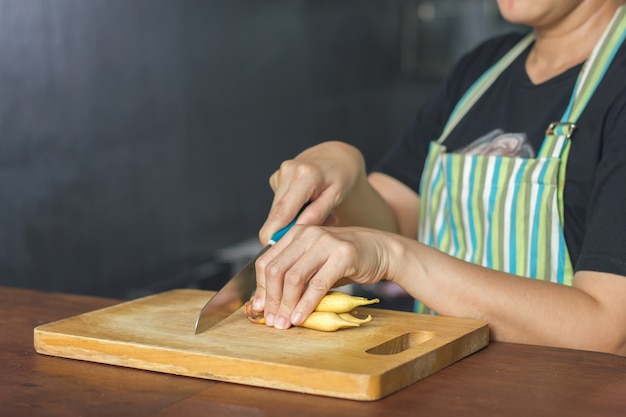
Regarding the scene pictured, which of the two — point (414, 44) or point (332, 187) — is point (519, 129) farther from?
point (414, 44)

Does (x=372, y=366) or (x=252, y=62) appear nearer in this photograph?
(x=372, y=366)

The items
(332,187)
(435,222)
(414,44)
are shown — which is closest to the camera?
(332,187)

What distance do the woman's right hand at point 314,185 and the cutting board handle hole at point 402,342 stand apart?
295 mm

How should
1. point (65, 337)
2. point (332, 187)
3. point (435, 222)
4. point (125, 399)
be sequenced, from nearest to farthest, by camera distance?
point (125, 399)
point (65, 337)
point (332, 187)
point (435, 222)

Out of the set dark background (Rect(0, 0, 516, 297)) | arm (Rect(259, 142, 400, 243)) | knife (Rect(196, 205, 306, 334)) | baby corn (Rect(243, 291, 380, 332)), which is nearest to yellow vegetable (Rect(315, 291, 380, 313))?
baby corn (Rect(243, 291, 380, 332))

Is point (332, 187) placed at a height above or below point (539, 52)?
below

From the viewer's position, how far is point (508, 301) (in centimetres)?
126

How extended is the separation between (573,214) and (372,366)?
593 mm

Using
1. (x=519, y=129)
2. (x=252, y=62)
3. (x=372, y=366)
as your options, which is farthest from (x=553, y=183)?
(x=252, y=62)

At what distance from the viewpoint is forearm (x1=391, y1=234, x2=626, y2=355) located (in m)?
1.26

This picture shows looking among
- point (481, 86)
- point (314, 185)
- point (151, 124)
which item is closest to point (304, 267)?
point (314, 185)

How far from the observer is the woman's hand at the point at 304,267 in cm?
119

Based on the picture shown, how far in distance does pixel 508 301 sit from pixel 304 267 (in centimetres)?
29

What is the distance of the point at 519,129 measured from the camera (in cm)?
161
